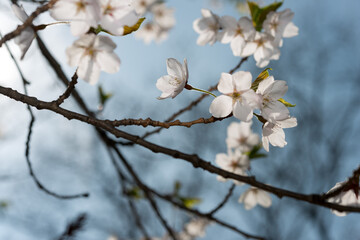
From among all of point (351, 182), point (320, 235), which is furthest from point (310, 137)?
point (351, 182)

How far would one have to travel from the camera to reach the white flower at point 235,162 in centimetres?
174

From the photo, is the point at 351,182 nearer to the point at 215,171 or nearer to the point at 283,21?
the point at 215,171

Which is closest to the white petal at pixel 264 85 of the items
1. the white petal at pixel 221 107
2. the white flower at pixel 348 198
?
the white petal at pixel 221 107

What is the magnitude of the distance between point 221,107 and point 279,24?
26.5 inches

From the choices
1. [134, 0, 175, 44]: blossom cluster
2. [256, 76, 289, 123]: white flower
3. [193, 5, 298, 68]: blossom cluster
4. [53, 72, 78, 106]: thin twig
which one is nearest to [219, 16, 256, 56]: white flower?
[193, 5, 298, 68]: blossom cluster

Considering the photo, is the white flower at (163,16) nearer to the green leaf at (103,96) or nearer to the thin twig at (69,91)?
the green leaf at (103,96)

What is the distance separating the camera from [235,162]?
5.81 feet

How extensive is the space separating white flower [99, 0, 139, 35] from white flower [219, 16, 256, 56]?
71cm

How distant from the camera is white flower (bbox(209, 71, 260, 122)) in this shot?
87 centimetres

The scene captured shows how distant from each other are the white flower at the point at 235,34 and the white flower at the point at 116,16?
709 millimetres

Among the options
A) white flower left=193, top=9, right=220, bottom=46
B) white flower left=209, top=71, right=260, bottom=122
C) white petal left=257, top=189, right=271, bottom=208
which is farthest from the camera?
white petal left=257, top=189, right=271, bottom=208

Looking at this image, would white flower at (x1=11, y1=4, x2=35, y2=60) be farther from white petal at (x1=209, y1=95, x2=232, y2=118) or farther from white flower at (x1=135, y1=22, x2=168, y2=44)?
white flower at (x1=135, y1=22, x2=168, y2=44)

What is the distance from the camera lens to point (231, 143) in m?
1.96

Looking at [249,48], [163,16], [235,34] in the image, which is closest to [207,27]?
[235,34]
